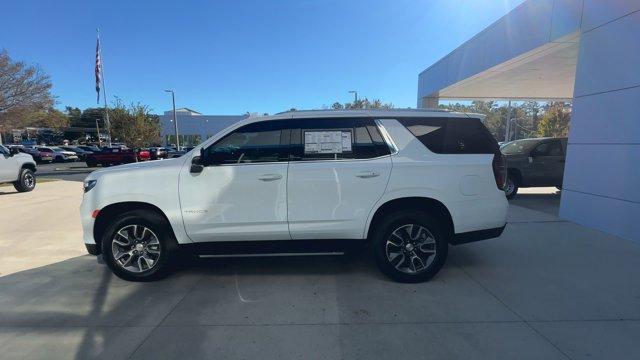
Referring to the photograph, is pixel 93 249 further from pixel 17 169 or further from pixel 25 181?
pixel 25 181

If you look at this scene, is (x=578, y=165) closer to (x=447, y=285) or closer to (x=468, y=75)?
(x=447, y=285)

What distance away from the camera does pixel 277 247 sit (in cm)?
402

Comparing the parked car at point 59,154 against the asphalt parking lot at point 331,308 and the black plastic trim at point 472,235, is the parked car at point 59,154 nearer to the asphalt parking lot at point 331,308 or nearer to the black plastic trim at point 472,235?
the asphalt parking lot at point 331,308

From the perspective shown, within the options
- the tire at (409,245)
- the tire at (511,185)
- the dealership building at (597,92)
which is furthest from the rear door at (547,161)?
the tire at (409,245)

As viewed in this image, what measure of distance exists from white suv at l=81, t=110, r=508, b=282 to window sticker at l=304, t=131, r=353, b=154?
0.01 metres

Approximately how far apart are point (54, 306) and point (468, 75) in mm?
12284

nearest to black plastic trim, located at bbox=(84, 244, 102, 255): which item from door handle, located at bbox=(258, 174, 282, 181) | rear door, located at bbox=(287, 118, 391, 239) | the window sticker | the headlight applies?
the headlight

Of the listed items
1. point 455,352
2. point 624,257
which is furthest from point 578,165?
point 455,352

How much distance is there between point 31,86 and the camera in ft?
92.7

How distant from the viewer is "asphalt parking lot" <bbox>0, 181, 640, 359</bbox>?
288cm

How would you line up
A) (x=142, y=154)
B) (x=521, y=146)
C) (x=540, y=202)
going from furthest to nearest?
(x=142, y=154), (x=521, y=146), (x=540, y=202)

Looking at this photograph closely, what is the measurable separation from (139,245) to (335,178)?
2.38 m

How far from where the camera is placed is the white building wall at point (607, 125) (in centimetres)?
548

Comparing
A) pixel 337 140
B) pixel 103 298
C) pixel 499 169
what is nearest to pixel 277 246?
pixel 337 140
